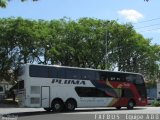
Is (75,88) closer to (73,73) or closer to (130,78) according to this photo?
(73,73)

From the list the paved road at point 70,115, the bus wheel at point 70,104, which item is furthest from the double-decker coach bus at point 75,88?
the paved road at point 70,115

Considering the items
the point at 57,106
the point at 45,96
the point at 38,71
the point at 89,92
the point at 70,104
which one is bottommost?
the point at 57,106

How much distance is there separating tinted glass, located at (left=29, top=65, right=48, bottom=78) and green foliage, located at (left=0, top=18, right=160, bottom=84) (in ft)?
75.4

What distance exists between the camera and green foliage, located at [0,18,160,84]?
53.1m

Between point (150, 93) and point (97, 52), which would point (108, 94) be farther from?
point (150, 93)

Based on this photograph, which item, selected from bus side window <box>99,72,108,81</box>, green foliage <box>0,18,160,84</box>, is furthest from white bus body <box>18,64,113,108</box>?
green foliage <box>0,18,160,84</box>

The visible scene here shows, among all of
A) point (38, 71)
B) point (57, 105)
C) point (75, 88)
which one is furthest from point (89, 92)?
point (38, 71)

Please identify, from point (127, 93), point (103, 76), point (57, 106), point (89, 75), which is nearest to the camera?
point (57, 106)

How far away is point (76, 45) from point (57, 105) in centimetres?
2651

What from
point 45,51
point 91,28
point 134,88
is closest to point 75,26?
point 91,28

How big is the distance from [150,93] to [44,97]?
69.6 metres

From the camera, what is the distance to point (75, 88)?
3219 centimetres

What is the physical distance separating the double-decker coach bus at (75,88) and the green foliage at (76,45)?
61.8 ft

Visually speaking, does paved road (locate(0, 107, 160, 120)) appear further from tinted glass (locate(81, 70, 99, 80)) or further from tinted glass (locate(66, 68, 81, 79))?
tinted glass (locate(81, 70, 99, 80))
